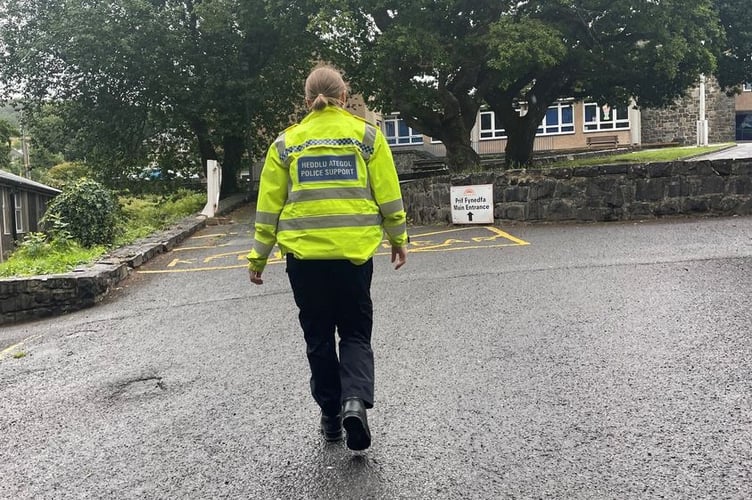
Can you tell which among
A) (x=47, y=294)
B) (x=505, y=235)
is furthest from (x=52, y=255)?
(x=505, y=235)

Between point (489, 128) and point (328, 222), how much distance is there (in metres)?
43.0

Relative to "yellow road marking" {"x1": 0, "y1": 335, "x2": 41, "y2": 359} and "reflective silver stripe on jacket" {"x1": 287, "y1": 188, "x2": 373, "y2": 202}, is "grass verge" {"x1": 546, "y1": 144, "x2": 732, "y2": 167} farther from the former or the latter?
"reflective silver stripe on jacket" {"x1": 287, "y1": 188, "x2": 373, "y2": 202}

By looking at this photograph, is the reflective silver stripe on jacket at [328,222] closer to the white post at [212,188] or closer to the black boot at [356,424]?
the black boot at [356,424]

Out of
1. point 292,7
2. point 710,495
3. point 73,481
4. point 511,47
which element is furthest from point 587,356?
point 292,7

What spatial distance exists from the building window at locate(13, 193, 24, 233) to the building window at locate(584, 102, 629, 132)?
32.9 m

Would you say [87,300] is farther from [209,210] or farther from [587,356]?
[209,210]

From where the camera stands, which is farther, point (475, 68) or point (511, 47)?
point (475, 68)

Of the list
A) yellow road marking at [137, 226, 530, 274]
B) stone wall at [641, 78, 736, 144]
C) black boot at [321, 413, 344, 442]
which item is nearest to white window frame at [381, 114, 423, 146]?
stone wall at [641, 78, 736, 144]

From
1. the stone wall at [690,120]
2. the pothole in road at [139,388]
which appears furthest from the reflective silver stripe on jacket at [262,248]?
the stone wall at [690,120]

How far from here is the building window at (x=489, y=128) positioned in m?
44.9

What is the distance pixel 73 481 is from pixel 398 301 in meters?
4.55

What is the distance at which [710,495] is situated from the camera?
309 cm

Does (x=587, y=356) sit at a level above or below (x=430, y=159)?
below

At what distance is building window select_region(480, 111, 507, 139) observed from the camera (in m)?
44.9
